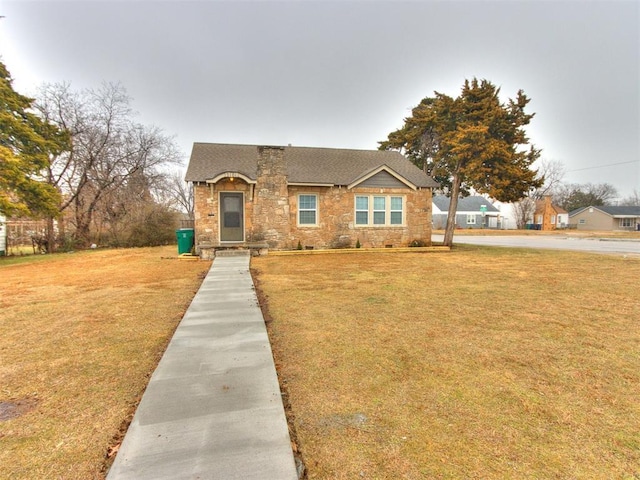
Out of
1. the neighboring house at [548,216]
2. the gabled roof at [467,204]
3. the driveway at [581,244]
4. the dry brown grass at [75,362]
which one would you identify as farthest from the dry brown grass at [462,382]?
the neighboring house at [548,216]

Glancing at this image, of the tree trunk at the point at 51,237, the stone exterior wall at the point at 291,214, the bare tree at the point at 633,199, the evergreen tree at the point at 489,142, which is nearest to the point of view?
the stone exterior wall at the point at 291,214

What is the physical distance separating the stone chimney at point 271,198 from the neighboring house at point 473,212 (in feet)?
140

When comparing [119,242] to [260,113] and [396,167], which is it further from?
[396,167]

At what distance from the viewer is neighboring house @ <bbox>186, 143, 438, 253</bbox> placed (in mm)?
13445

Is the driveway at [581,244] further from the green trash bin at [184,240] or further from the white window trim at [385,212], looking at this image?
the green trash bin at [184,240]

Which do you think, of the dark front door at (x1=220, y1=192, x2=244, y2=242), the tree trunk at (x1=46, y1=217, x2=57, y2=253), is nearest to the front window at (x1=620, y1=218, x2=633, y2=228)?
the dark front door at (x1=220, y1=192, x2=244, y2=242)

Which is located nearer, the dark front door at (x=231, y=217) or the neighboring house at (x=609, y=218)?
the dark front door at (x=231, y=217)

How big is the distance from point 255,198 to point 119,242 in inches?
378

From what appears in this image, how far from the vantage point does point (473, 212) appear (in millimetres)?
54469

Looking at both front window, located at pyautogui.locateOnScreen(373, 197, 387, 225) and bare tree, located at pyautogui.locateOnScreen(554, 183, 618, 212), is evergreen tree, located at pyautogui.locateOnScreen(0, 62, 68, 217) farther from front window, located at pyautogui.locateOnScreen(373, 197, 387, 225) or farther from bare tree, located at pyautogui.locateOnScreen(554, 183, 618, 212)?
bare tree, located at pyautogui.locateOnScreen(554, 183, 618, 212)

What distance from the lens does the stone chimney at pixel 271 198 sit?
1371cm

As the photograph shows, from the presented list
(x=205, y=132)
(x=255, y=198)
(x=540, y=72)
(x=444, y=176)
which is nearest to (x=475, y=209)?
(x=540, y=72)

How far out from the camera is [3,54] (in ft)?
44.8

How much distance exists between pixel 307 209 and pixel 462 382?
12.1 m
